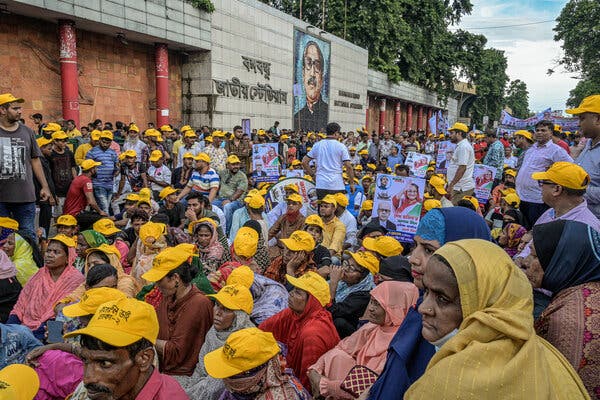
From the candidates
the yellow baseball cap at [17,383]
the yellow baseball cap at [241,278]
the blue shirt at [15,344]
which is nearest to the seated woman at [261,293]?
the yellow baseball cap at [241,278]

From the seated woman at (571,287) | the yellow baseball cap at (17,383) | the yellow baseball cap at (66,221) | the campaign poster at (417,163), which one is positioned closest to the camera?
the seated woman at (571,287)

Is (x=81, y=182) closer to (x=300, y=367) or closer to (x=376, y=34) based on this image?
(x=300, y=367)

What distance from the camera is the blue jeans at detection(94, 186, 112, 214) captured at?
24.0 ft

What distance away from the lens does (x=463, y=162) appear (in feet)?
21.4

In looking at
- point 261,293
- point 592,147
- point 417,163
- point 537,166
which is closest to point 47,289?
point 261,293

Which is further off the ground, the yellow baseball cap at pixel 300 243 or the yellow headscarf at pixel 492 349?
the yellow headscarf at pixel 492 349

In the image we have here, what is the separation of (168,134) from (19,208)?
7163 mm

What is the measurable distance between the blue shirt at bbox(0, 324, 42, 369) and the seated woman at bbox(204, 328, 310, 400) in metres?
1.32

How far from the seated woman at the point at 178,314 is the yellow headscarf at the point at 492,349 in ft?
6.84

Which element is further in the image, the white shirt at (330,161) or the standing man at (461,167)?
the standing man at (461,167)

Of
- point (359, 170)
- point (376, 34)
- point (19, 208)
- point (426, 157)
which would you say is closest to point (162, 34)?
point (359, 170)

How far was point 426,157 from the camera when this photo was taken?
9.62 m

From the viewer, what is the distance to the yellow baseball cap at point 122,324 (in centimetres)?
189

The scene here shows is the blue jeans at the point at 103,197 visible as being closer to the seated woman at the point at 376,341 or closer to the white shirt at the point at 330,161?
the white shirt at the point at 330,161
